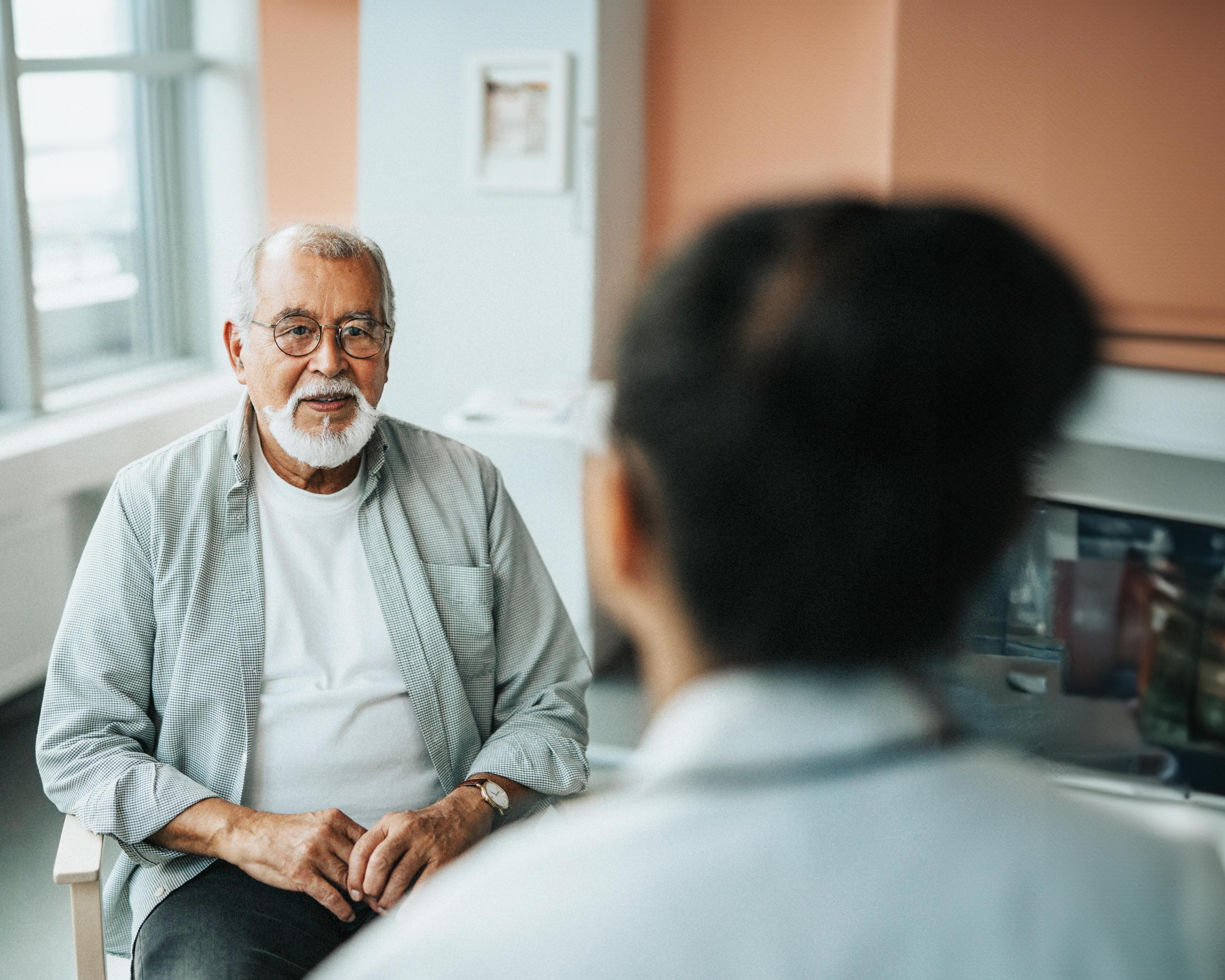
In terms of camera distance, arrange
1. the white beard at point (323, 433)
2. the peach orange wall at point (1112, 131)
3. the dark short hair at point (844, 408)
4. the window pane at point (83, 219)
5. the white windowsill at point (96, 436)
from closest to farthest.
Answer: the dark short hair at point (844, 408) < the white beard at point (323, 433) < the peach orange wall at point (1112, 131) < the white windowsill at point (96, 436) < the window pane at point (83, 219)

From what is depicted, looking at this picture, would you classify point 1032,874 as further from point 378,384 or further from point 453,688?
point 378,384

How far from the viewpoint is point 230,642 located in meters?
1.59

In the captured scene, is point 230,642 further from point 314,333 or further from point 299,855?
point 314,333

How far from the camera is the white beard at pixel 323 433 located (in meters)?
1.68

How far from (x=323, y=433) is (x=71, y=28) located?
2878mm

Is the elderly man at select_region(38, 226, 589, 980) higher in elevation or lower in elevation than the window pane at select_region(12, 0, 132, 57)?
lower

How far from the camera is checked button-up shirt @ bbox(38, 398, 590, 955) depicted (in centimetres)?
153

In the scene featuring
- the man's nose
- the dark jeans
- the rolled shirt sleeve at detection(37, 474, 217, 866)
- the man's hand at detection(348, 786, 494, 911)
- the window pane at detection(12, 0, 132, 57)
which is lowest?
the dark jeans

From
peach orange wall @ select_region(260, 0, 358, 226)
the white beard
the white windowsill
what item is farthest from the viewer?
peach orange wall @ select_region(260, 0, 358, 226)

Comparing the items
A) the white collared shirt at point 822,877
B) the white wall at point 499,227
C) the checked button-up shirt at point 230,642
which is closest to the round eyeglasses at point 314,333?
the checked button-up shirt at point 230,642

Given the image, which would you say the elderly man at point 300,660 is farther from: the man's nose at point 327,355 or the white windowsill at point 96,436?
the white windowsill at point 96,436

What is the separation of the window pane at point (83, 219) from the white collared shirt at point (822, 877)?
11.6 ft

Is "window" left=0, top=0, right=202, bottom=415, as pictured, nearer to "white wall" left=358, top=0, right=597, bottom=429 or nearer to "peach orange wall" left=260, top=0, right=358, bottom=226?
"peach orange wall" left=260, top=0, right=358, bottom=226

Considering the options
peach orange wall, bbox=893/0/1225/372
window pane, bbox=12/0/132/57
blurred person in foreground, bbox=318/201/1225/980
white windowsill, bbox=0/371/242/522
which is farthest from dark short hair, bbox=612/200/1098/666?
window pane, bbox=12/0/132/57
